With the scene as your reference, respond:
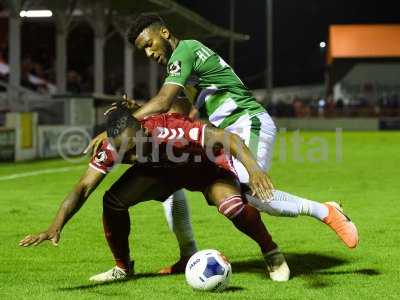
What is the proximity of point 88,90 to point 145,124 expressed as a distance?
33.5 metres

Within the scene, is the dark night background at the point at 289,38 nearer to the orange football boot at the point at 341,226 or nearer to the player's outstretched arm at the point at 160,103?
the orange football boot at the point at 341,226

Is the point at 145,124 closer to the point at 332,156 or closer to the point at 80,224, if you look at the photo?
the point at 80,224

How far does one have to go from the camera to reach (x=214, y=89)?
247 inches

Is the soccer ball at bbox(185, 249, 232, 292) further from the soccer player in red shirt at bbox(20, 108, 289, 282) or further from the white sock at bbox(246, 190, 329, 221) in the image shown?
the white sock at bbox(246, 190, 329, 221)

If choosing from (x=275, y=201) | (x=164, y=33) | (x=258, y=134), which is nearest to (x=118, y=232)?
(x=275, y=201)

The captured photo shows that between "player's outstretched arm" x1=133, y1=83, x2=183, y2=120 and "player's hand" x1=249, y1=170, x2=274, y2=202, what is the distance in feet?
2.71

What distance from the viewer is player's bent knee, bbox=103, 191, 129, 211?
5992 mm

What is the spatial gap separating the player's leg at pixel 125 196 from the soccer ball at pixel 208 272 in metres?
0.58

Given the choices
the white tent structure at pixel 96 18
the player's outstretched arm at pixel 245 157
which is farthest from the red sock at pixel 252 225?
the white tent structure at pixel 96 18

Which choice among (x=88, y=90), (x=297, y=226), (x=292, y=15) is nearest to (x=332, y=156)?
(x=297, y=226)

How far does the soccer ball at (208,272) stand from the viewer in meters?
5.68

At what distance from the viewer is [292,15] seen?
6894 centimetres

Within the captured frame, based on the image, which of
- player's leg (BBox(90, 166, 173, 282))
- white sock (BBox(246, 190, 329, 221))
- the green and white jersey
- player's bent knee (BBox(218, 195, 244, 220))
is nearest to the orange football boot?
white sock (BBox(246, 190, 329, 221))

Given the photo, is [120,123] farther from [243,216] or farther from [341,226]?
[341,226]
